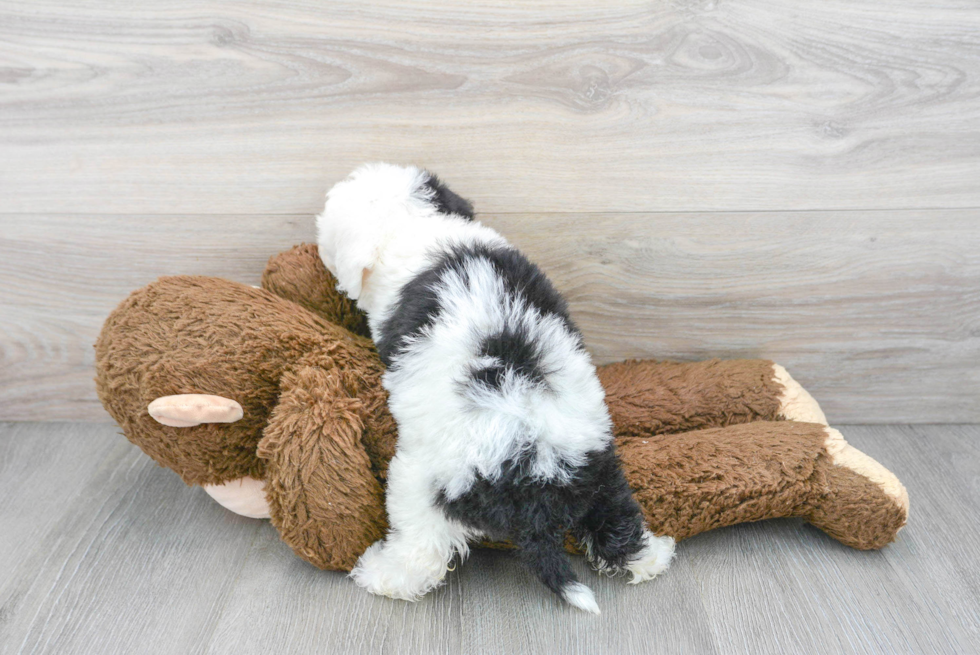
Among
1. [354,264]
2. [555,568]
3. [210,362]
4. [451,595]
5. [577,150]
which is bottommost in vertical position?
[451,595]

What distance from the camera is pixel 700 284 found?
1094 millimetres

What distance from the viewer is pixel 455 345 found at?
751 millimetres

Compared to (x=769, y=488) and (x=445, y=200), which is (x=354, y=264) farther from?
(x=769, y=488)

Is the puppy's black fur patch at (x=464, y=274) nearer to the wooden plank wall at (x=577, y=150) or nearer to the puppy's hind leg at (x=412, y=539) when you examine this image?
the puppy's hind leg at (x=412, y=539)

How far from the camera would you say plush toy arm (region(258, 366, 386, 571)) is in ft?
2.62

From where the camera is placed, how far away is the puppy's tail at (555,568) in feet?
2.51

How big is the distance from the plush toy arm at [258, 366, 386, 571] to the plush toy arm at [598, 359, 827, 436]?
41 centimetres

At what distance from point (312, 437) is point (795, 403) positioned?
29.5 inches

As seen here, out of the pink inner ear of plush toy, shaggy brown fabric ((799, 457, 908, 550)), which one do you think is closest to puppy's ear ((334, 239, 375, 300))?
the pink inner ear of plush toy

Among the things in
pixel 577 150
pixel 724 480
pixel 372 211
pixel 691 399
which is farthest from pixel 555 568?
pixel 577 150

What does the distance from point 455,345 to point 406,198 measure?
9.0 inches

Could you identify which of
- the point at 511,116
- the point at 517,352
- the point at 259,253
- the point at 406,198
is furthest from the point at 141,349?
the point at 511,116

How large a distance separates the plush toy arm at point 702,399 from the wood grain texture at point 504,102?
273 mm

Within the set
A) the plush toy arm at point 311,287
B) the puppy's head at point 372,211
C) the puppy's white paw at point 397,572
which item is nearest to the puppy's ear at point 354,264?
the puppy's head at point 372,211
